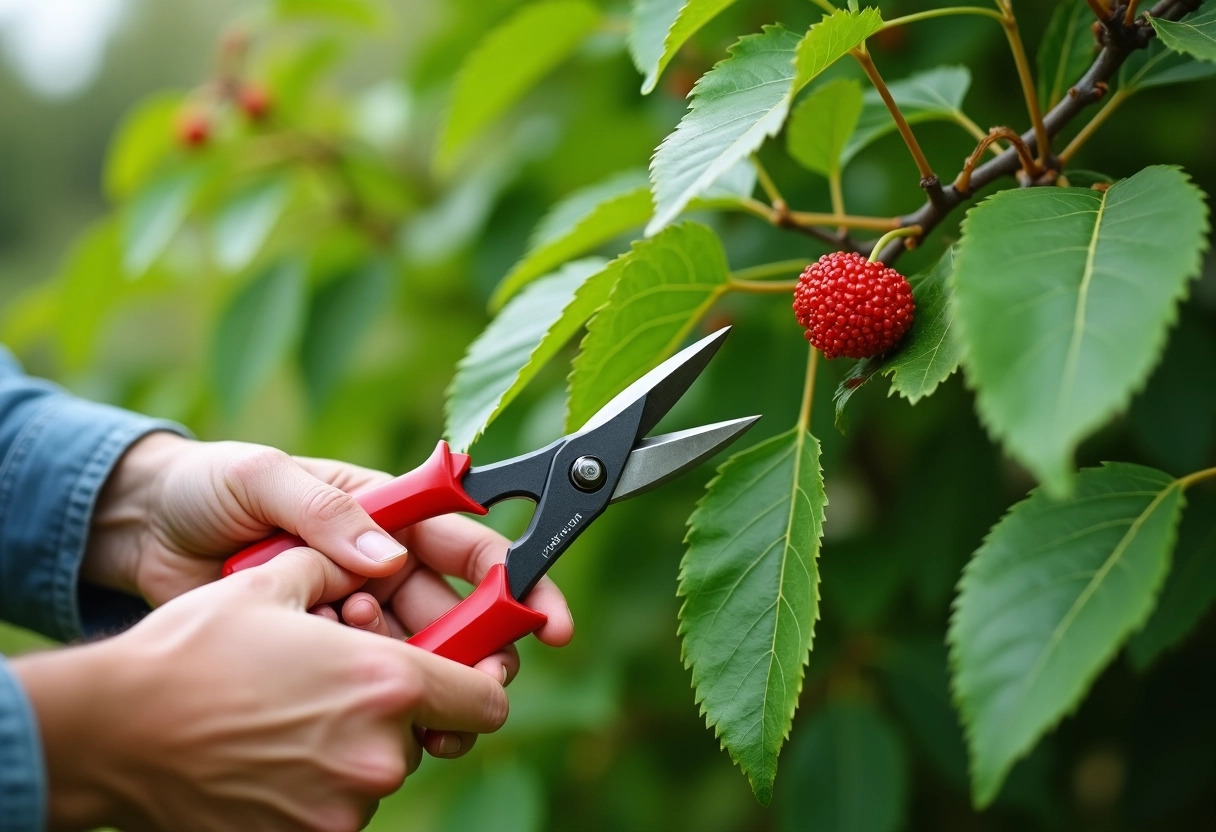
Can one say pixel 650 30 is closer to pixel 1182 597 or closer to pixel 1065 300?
pixel 1065 300

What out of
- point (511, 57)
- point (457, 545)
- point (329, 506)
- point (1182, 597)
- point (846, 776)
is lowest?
point (846, 776)

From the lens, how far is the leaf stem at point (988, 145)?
0.50 m

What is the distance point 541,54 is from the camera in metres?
0.85

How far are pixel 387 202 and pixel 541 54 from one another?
1.57ft

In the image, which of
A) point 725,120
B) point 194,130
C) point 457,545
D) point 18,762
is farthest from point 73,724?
point 194,130

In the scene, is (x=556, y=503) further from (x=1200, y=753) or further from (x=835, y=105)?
(x=1200, y=753)

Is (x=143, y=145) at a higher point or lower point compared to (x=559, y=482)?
higher

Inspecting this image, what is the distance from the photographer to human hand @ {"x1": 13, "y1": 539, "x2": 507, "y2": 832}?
0.44m

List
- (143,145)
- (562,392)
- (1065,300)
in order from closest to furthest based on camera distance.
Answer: (1065,300) < (562,392) < (143,145)

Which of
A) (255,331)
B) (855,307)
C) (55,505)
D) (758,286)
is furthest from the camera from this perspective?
(255,331)

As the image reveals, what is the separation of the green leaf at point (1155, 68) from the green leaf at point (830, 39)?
0.72ft

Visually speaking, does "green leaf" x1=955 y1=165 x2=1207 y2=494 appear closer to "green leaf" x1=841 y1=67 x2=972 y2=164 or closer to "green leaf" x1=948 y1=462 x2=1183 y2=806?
"green leaf" x1=948 y1=462 x2=1183 y2=806

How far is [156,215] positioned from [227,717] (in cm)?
80

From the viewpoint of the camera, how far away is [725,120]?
1.50ft
